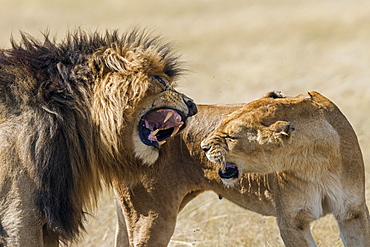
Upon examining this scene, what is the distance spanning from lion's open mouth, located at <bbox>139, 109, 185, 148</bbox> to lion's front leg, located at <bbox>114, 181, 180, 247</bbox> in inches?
27.3

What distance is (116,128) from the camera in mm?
3666

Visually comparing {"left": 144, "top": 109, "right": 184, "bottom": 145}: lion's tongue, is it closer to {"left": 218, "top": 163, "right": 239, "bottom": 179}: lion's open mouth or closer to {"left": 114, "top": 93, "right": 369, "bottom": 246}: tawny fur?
{"left": 114, "top": 93, "right": 369, "bottom": 246}: tawny fur

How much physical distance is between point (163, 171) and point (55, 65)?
1072 millimetres

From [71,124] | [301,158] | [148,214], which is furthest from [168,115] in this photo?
[148,214]

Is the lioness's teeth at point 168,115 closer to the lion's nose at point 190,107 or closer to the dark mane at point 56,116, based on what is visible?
the lion's nose at point 190,107

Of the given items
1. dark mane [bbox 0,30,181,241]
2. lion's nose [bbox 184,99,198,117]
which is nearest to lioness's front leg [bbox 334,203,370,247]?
lion's nose [bbox 184,99,198,117]

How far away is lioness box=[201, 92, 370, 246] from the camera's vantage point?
3828 mm

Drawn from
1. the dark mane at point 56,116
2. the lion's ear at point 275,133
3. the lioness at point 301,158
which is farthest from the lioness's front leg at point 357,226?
the dark mane at point 56,116

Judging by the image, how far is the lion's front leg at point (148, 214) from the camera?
4398 millimetres

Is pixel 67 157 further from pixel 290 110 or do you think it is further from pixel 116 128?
pixel 290 110

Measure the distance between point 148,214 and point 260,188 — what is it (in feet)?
2.48

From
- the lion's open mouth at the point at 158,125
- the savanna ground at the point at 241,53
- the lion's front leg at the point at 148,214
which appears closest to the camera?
the lion's open mouth at the point at 158,125

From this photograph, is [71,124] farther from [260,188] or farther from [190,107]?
[260,188]

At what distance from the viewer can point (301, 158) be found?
3.92 m
